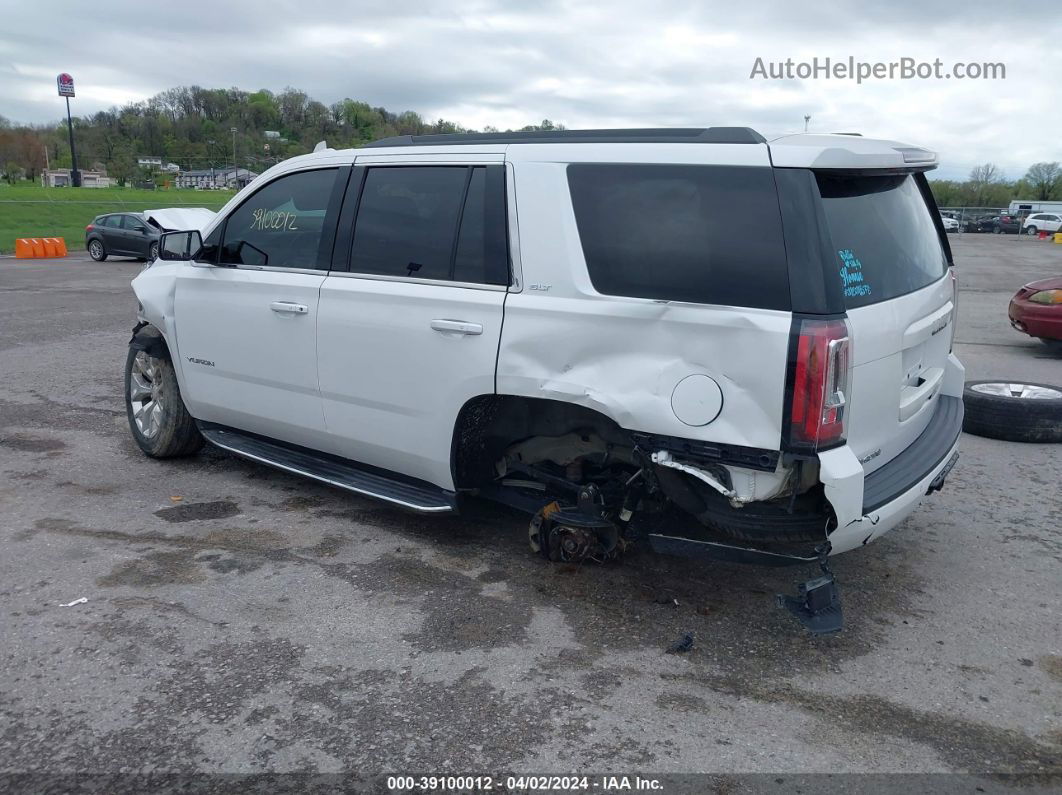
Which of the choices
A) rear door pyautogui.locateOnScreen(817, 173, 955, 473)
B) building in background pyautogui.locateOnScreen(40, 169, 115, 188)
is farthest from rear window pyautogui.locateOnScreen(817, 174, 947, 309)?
building in background pyautogui.locateOnScreen(40, 169, 115, 188)

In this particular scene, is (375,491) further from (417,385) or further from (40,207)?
(40,207)

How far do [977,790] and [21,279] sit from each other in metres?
21.0

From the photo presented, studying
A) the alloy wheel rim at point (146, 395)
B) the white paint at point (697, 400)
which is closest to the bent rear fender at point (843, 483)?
the white paint at point (697, 400)

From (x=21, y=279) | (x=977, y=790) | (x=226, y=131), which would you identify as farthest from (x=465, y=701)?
(x=226, y=131)

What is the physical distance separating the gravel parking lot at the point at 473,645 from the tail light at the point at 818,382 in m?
0.95

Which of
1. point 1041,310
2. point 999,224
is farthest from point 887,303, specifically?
point 999,224

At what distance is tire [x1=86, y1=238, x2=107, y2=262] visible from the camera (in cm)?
2545

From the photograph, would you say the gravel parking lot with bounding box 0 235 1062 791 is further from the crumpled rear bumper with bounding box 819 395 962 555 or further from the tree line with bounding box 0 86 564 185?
the tree line with bounding box 0 86 564 185

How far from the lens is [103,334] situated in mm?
11492

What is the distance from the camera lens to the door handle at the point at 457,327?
4.09m

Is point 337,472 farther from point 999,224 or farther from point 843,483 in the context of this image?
point 999,224

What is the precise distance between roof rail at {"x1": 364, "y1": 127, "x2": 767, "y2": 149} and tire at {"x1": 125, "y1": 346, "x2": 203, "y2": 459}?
2.39 m

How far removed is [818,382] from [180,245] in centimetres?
407

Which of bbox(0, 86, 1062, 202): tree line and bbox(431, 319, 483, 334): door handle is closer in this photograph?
bbox(431, 319, 483, 334): door handle
